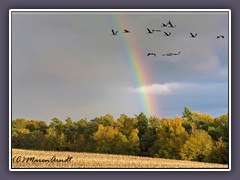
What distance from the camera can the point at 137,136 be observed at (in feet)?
32.3

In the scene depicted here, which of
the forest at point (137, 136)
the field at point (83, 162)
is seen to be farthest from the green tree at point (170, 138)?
the field at point (83, 162)

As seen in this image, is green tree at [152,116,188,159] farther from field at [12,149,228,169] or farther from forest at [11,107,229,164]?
field at [12,149,228,169]

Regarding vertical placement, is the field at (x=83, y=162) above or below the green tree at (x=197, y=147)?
below

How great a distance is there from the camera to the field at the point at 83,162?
9.61 meters

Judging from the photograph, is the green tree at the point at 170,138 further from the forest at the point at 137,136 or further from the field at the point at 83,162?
the field at the point at 83,162

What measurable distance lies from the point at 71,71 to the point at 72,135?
0.88 m

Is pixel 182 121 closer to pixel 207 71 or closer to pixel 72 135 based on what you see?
pixel 207 71

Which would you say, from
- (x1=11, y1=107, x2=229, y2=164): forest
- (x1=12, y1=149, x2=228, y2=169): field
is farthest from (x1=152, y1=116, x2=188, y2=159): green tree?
(x1=12, y1=149, x2=228, y2=169): field

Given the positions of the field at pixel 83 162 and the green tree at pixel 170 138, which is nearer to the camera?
the field at pixel 83 162

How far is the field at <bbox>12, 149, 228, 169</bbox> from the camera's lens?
31.5 feet

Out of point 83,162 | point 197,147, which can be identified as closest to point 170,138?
point 197,147

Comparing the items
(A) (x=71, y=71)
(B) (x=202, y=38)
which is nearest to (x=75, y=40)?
(A) (x=71, y=71)

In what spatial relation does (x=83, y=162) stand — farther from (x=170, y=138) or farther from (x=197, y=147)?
(x=197, y=147)

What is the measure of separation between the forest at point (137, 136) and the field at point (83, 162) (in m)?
0.08
